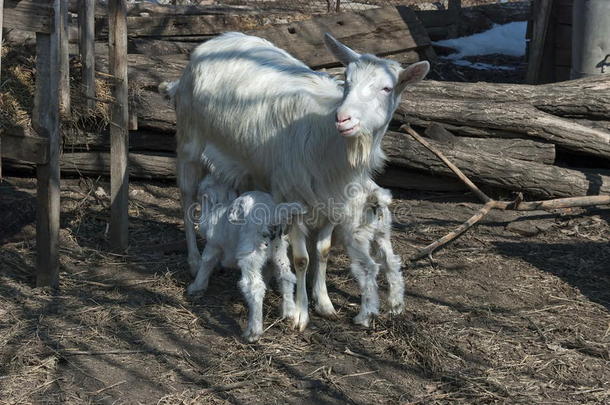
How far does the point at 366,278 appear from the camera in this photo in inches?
217

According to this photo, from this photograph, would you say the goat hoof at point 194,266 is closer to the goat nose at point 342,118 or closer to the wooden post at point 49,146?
the wooden post at point 49,146

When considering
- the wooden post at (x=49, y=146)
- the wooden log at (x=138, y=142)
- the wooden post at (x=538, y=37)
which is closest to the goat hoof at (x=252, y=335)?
the wooden post at (x=49, y=146)

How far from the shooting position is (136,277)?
640 cm

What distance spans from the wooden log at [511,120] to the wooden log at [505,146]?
98mm

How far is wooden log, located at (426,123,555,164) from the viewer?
316 inches

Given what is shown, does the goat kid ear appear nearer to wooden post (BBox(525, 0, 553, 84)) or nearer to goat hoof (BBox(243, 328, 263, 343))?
goat hoof (BBox(243, 328, 263, 343))

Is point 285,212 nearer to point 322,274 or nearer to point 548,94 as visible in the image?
point 322,274

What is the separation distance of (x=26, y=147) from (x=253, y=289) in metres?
1.74

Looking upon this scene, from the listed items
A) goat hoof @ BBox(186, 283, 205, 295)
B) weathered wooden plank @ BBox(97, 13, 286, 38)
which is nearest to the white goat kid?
goat hoof @ BBox(186, 283, 205, 295)

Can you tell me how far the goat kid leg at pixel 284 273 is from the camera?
539cm

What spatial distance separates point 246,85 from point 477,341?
2.28 metres

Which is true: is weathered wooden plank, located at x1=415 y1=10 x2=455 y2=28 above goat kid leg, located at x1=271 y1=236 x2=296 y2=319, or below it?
above

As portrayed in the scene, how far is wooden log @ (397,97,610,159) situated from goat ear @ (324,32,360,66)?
2730mm

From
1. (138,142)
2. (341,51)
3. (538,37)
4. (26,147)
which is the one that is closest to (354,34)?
(538,37)
